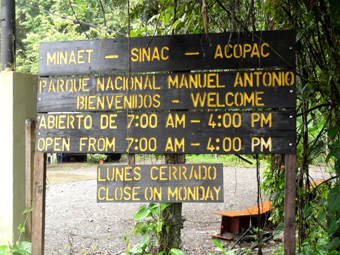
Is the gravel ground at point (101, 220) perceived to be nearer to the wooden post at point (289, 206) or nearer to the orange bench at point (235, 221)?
the orange bench at point (235, 221)

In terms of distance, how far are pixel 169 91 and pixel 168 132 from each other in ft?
1.09

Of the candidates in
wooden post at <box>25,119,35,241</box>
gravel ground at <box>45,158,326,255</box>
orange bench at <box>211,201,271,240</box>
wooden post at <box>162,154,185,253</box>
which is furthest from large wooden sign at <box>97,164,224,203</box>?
orange bench at <box>211,201,271,240</box>

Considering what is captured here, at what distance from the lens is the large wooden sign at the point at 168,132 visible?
3068mm

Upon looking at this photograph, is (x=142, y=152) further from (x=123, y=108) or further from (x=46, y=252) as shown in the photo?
(x=46, y=252)

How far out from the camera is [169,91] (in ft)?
10.6

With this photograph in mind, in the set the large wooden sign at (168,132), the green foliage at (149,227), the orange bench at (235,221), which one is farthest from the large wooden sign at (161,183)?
the orange bench at (235,221)

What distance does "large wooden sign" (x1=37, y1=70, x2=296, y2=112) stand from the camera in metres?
3.08

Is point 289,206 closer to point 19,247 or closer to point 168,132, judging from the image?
point 168,132

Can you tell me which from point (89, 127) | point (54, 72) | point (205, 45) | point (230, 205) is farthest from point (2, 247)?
point (230, 205)

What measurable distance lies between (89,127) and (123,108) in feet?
1.07

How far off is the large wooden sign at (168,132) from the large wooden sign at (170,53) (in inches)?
15.2

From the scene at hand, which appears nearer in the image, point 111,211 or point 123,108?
point 123,108

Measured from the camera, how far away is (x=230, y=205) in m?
9.09

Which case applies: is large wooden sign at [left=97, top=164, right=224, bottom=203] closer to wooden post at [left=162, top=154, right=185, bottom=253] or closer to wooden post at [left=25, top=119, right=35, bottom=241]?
wooden post at [left=162, top=154, right=185, bottom=253]
